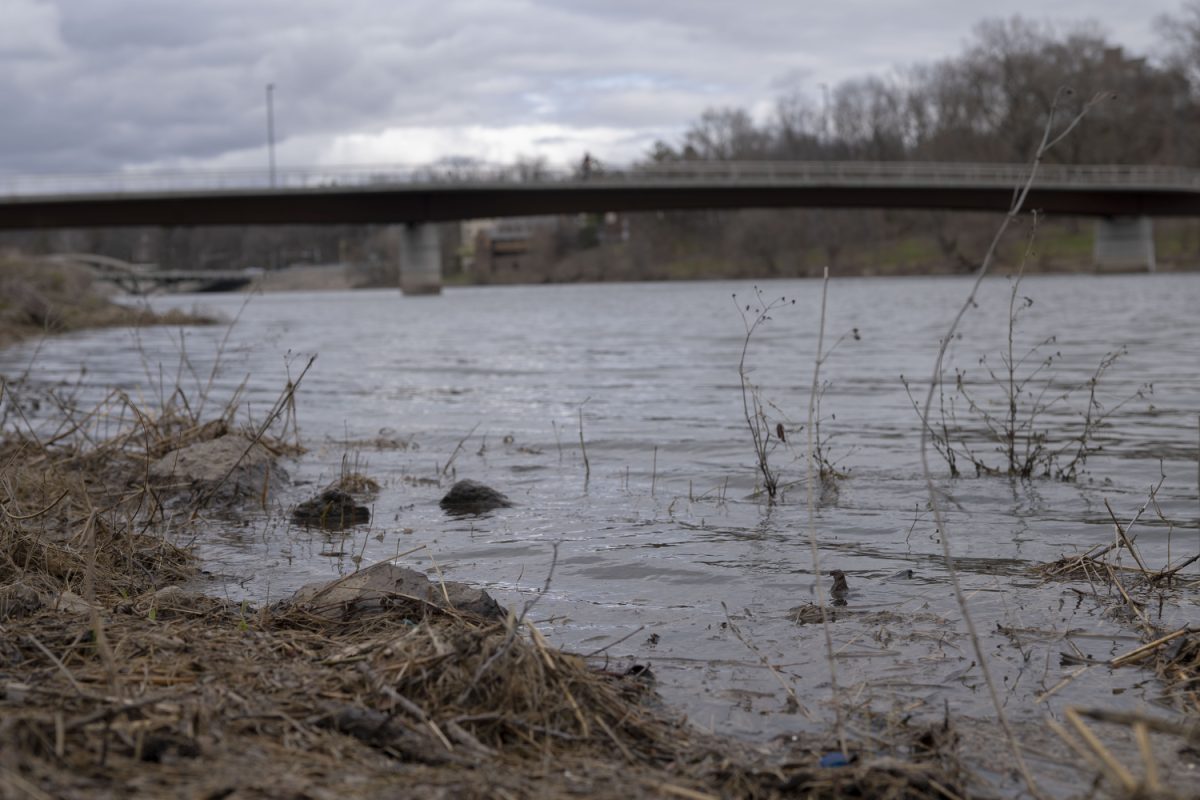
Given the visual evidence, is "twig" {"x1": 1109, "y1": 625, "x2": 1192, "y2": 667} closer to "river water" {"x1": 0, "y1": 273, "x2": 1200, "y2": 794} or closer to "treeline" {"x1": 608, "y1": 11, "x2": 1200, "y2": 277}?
"river water" {"x1": 0, "y1": 273, "x2": 1200, "y2": 794}

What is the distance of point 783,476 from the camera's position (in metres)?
9.24

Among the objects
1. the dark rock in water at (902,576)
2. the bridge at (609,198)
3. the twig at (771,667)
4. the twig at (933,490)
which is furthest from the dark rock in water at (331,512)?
the bridge at (609,198)

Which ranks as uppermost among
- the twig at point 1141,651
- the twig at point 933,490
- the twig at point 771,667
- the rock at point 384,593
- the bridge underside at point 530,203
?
the bridge underside at point 530,203

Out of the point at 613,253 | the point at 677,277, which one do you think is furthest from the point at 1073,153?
the point at 613,253

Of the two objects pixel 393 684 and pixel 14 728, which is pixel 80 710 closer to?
pixel 14 728

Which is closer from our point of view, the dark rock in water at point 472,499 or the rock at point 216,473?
the dark rock in water at point 472,499

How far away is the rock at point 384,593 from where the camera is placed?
4.72 m

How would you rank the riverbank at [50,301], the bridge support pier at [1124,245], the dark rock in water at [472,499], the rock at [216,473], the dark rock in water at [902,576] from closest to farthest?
1. the dark rock in water at [902,576]
2. the dark rock in water at [472,499]
3. the rock at [216,473]
4. the riverbank at [50,301]
5. the bridge support pier at [1124,245]

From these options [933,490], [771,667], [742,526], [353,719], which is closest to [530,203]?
[742,526]

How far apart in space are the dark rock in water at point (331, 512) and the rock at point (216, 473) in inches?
24.4

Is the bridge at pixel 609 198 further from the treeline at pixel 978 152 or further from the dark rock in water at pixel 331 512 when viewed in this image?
the dark rock in water at pixel 331 512

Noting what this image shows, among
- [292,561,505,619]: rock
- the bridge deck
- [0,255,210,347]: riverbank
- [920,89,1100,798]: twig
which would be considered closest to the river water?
[920,89,1100,798]: twig

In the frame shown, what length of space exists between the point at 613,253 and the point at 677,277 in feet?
49.6

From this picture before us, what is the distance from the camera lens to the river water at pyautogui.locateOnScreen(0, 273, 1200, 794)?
4.48m
